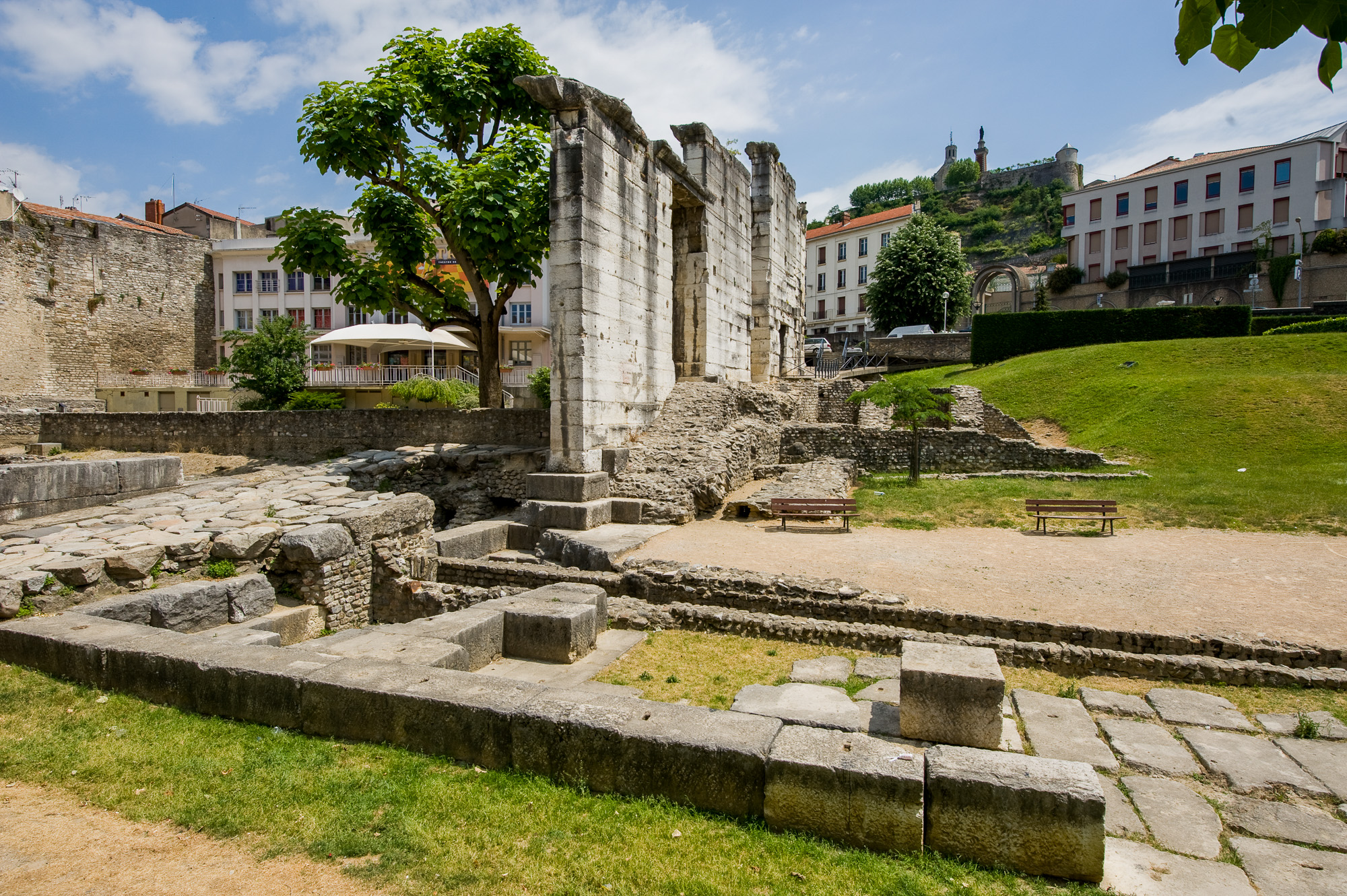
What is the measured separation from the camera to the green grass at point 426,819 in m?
3.19

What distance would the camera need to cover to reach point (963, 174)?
357 ft

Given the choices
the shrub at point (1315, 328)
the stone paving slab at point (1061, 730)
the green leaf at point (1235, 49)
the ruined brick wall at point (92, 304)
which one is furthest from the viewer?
the ruined brick wall at point (92, 304)

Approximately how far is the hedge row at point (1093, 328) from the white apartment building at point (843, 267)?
2456 cm

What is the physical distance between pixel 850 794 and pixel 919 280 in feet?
139

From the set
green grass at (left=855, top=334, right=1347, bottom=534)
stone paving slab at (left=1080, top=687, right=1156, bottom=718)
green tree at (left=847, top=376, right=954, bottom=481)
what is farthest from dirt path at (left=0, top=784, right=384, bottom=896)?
green tree at (left=847, top=376, right=954, bottom=481)

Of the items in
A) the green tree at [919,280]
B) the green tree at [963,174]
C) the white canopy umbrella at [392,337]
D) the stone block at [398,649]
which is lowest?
the stone block at [398,649]

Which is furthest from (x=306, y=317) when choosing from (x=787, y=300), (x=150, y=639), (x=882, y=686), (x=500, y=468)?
(x=882, y=686)

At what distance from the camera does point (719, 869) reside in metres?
3.27

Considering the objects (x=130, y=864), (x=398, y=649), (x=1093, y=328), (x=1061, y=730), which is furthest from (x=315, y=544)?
(x=1093, y=328)

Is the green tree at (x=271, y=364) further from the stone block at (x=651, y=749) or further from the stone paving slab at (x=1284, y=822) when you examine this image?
the stone paving slab at (x=1284, y=822)

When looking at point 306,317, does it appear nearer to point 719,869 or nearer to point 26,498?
point 26,498

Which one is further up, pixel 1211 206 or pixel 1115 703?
pixel 1211 206

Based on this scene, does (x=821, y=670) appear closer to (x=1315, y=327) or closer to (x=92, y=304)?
(x=1315, y=327)

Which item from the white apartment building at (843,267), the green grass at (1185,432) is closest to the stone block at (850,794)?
the green grass at (1185,432)
